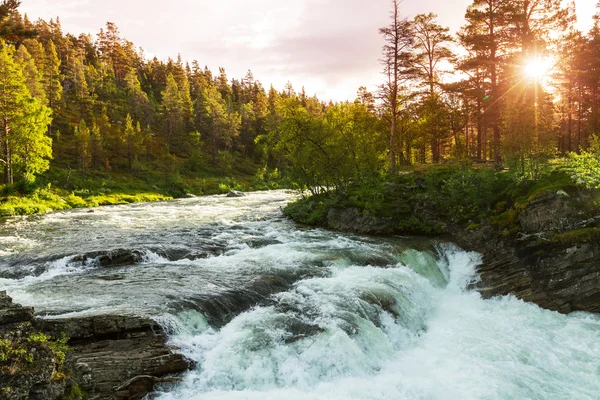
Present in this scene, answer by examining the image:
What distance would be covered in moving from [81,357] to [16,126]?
47.0 m

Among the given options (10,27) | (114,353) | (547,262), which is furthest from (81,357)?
(10,27)

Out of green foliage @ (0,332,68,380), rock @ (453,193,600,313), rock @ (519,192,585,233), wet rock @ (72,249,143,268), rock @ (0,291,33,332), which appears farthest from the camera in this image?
rock @ (519,192,585,233)

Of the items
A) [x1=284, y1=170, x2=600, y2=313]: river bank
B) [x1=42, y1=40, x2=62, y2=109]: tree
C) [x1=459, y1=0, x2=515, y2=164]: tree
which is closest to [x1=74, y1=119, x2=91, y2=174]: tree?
[x1=42, y1=40, x2=62, y2=109]: tree

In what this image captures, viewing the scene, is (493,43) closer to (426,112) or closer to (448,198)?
(426,112)

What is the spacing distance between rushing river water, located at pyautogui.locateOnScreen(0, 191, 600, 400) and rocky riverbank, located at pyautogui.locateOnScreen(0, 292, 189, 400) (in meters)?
0.59

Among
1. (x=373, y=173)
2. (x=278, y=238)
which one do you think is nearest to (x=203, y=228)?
(x=278, y=238)

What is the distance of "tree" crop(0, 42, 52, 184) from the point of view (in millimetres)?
43844

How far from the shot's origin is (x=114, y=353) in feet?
30.0

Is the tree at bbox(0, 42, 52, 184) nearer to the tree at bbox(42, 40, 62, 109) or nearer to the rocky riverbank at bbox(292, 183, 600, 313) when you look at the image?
the rocky riverbank at bbox(292, 183, 600, 313)

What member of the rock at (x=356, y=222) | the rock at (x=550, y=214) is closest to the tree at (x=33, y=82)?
the rock at (x=356, y=222)

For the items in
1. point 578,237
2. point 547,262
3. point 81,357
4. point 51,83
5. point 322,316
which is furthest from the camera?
point 51,83

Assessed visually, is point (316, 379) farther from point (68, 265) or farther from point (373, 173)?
point (373, 173)

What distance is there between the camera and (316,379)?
32.5 feet

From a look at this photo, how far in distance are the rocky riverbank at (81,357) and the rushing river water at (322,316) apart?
586 millimetres
